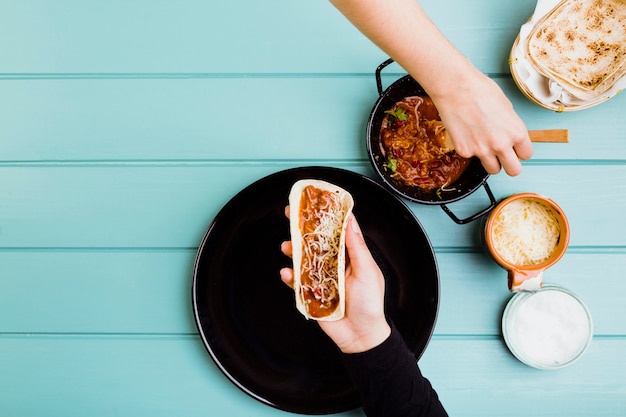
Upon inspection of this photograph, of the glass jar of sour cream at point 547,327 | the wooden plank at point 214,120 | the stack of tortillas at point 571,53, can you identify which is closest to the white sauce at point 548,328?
the glass jar of sour cream at point 547,327

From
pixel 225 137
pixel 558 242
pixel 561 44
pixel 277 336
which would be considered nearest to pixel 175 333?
pixel 277 336

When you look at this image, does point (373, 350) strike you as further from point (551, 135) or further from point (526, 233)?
point (551, 135)

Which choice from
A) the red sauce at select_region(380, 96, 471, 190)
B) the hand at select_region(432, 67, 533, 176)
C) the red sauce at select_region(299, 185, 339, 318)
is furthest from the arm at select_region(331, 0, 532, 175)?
the red sauce at select_region(299, 185, 339, 318)

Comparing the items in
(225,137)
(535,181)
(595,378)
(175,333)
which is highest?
(225,137)

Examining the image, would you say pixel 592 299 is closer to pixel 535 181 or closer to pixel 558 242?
pixel 558 242

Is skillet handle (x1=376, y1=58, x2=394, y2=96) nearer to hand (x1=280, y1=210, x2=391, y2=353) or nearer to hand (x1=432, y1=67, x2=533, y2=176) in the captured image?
hand (x1=432, y1=67, x2=533, y2=176)

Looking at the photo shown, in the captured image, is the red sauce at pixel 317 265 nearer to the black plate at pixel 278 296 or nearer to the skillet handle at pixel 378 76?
the black plate at pixel 278 296
